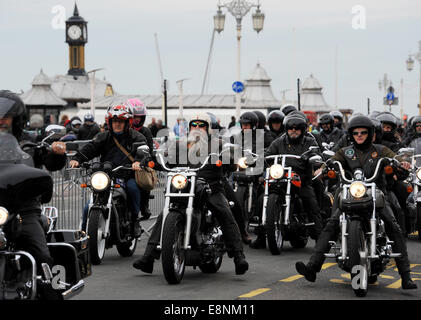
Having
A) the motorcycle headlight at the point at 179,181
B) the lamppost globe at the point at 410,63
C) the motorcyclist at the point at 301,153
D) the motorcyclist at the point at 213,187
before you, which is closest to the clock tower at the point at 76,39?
the lamppost globe at the point at 410,63

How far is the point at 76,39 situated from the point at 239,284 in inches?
6319

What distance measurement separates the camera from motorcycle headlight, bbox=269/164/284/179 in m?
12.0

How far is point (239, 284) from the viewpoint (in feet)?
31.6

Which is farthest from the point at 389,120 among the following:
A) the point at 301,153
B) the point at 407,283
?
the point at 407,283

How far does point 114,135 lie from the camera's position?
11.8m

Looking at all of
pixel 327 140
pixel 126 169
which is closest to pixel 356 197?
pixel 126 169

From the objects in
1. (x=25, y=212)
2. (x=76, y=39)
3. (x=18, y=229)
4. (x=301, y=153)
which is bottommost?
(x=18, y=229)

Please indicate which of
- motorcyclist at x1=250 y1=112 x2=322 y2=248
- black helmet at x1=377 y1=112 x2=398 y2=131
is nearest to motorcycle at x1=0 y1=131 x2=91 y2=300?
motorcyclist at x1=250 y1=112 x2=322 y2=248

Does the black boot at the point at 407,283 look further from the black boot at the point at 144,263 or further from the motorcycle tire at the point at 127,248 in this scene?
the motorcycle tire at the point at 127,248

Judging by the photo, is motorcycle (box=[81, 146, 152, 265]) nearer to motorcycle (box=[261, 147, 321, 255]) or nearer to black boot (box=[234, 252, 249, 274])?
motorcycle (box=[261, 147, 321, 255])

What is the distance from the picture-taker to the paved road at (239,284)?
8.83 metres

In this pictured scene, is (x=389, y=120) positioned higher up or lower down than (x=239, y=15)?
lower down

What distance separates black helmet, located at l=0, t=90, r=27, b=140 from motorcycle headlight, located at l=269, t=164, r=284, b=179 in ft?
18.8

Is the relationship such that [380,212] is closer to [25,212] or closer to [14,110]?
[25,212]
